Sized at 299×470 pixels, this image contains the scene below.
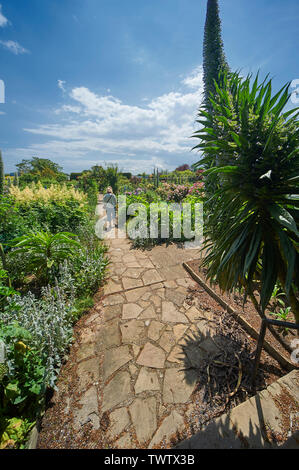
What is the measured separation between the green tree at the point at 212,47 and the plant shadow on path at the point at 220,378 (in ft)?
11.1

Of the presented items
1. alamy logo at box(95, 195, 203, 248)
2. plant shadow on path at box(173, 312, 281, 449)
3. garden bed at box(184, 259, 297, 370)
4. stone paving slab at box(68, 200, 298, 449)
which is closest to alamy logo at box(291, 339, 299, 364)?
garden bed at box(184, 259, 297, 370)

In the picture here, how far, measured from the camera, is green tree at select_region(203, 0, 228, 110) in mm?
2541

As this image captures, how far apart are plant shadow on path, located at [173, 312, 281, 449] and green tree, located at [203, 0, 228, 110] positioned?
11.1 ft

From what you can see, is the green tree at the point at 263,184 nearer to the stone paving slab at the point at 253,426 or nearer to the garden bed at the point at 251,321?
the garden bed at the point at 251,321

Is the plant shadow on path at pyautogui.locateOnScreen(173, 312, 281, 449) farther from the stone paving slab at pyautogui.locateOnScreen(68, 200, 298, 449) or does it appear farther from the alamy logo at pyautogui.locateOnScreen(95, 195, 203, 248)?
the alamy logo at pyautogui.locateOnScreen(95, 195, 203, 248)

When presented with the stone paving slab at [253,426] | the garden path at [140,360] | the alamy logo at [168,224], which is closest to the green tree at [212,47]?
the alamy logo at [168,224]

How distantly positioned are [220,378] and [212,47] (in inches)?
173

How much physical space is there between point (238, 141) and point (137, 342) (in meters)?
2.29

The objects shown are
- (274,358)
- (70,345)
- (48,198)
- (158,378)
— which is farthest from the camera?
(48,198)

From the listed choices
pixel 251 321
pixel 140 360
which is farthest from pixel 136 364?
pixel 251 321

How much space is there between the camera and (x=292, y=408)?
4.06ft

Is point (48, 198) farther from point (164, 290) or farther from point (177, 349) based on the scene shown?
point (177, 349)

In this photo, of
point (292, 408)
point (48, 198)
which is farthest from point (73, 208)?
point (292, 408)

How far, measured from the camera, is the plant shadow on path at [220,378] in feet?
3.66
